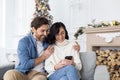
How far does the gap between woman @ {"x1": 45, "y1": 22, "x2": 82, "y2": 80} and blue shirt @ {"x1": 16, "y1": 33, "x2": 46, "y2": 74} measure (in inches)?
6.1

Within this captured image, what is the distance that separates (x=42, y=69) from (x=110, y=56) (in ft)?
4.31

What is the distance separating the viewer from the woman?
222cm

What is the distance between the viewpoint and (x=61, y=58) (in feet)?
7.86

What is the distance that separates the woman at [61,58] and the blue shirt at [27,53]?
156 millimetres

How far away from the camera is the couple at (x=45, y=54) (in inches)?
90.4

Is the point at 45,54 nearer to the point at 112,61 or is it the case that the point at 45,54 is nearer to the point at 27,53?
the point at 27,53

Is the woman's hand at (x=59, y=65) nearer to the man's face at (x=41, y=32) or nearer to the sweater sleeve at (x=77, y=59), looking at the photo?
the sweater sleeve at (x=77, y=59)

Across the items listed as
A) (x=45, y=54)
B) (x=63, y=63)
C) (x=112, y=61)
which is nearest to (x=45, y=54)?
(x=45, y=54)

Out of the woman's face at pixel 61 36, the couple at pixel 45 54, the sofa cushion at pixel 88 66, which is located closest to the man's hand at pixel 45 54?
the couple at pixel 45 54

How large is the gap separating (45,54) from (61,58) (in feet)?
0.54

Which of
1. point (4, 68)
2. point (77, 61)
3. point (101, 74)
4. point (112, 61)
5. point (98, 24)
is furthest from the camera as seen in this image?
point (98, 24)

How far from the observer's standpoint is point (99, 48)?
12.4 ft

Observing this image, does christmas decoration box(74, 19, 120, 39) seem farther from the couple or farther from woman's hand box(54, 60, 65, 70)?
woman's hand box(54, 60, 65, 70)

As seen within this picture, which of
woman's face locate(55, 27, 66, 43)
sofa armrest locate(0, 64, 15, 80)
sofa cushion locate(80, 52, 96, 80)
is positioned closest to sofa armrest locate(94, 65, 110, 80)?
sofa cushion locate(80, 52, 96, 80)
